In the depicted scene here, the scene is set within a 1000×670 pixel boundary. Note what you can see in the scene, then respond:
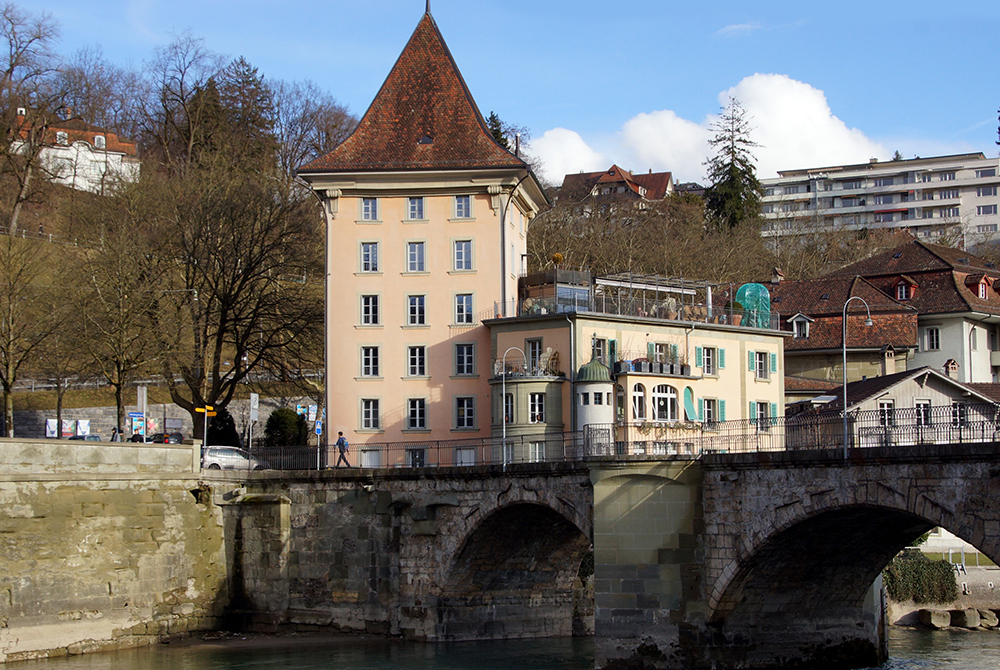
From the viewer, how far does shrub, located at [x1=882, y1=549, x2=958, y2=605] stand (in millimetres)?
51375

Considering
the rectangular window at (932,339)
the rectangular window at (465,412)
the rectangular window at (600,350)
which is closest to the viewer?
the rectangular window at (600,350)

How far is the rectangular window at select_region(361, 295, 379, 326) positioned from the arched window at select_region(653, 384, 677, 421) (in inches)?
429

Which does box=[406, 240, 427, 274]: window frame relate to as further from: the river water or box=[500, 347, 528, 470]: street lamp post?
Result: the river water

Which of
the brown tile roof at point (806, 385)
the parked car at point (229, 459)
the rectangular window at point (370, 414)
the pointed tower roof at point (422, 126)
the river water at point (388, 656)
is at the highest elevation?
the pointed tower roof at point (422, 126)

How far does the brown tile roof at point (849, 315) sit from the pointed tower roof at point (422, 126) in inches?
860

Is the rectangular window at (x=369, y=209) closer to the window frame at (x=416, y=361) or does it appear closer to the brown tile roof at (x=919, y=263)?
the window frame at (x=416, y=361)

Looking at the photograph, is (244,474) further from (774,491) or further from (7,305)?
(774,491)

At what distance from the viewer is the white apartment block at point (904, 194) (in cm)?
12938

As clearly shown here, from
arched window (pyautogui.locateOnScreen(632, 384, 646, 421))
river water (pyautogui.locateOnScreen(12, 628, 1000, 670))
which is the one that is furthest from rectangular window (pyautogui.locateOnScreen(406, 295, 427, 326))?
river water (pyautogui.locateOnScreen(12, 628, 1000, 670))

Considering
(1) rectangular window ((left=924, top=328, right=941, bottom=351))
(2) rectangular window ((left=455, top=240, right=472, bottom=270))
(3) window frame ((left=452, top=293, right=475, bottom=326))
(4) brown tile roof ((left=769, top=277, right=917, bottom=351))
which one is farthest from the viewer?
(1) rectangular window ((left=924, top=328, right=941, bottom=351))

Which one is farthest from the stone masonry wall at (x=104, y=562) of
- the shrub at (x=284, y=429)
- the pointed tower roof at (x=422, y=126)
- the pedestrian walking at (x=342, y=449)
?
the shrub at (x=284, y=429)

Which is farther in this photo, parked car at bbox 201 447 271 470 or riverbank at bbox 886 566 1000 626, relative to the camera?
riverbank at bbox 886 566 1000 626

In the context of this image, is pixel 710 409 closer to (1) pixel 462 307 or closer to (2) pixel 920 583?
(1) pixel 462 307

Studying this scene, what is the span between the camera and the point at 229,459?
5056 cm
